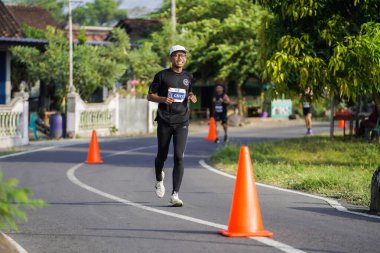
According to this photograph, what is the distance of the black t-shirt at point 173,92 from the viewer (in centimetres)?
1117

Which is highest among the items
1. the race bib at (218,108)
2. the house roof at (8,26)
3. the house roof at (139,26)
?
the house roof at (139,26)

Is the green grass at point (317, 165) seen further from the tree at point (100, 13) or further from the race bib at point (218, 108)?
the tree at point (100, 13)

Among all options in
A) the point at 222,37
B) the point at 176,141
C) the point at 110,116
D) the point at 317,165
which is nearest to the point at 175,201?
the point at 176,141

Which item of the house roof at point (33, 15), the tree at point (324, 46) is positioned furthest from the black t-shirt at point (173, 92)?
the house roof at point (33, 15)

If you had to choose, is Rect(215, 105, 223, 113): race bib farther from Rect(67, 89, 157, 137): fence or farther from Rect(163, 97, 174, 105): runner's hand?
Rect(163, 97, 174, 105): runner's hand

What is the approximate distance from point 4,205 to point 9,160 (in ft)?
49.3

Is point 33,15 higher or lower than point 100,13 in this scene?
lower

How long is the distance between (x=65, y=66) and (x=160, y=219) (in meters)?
24.6

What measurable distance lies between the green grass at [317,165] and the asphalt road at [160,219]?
636 millimetres

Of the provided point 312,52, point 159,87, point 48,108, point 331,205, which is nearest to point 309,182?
point 331,205

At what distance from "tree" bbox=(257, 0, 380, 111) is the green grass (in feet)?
4.84

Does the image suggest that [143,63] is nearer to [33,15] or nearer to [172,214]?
[33,15]

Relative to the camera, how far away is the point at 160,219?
976 centimetres

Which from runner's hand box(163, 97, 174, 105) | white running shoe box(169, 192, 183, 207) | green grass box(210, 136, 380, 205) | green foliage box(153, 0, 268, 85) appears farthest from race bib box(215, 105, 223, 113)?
white running shoe box(169, 192, 183, 207)
